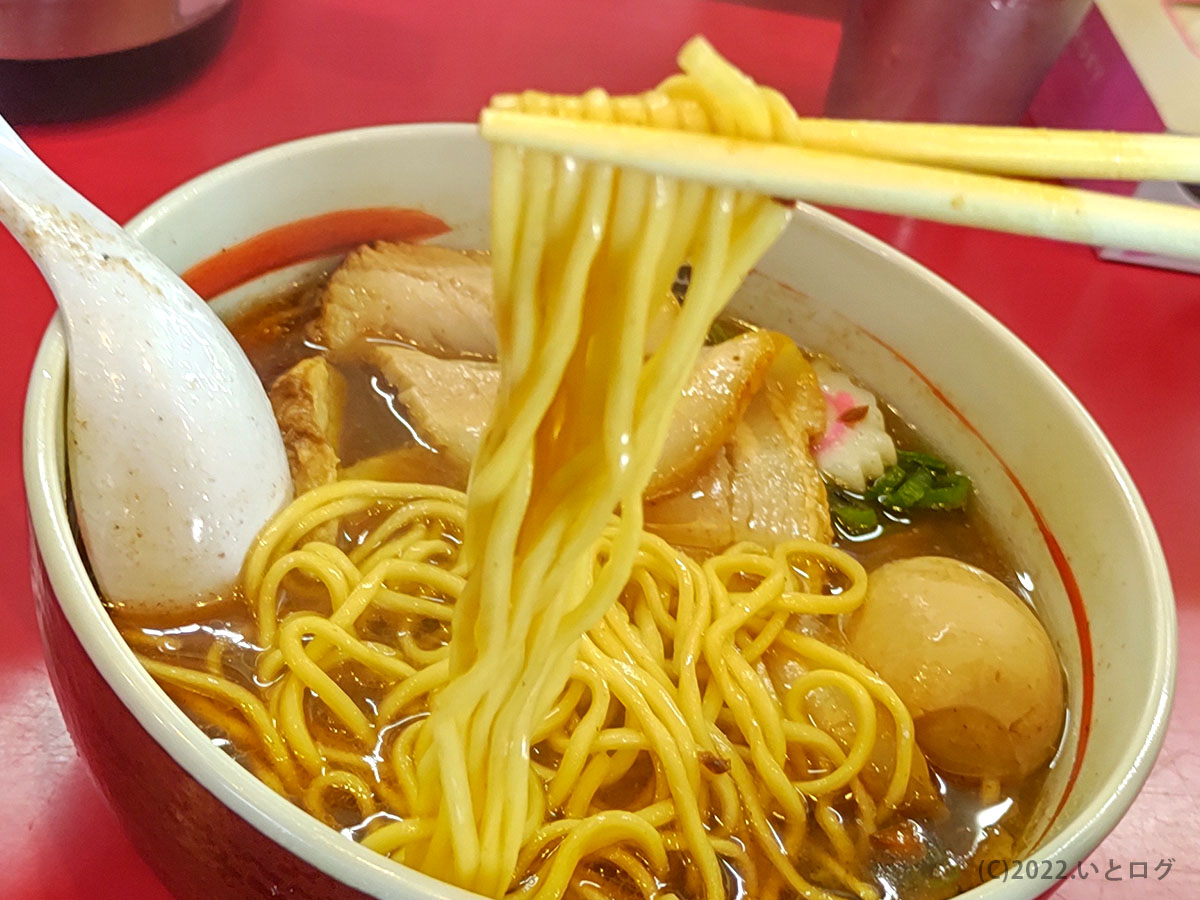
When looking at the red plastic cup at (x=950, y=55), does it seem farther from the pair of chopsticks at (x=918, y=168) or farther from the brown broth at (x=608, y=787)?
the pair of chopsticks at (x=918, y=168)

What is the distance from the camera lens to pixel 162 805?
0.62 m

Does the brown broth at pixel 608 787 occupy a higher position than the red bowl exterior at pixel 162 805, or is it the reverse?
the red bowl exterior at pixel 162 805

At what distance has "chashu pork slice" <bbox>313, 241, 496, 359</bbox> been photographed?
1080mm

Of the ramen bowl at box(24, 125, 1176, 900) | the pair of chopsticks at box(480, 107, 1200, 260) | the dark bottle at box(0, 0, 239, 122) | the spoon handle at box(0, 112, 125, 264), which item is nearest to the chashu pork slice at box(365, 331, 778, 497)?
the ramen bowl at box(24, 125, 1176, 900)

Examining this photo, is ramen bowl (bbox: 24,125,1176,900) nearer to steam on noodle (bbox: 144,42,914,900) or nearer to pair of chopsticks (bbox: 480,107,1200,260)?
steam on noodle (bbox: 144,42,914,900)

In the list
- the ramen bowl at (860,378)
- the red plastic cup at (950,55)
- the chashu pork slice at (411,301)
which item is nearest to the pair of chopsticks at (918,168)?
the ramen bowl at (860,378)

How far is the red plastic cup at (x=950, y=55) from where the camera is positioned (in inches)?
56.4

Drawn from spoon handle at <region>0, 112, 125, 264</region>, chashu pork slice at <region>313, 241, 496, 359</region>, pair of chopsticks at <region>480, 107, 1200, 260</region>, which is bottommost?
chashu pork slice at <region>313, 241, 496, 359</region>

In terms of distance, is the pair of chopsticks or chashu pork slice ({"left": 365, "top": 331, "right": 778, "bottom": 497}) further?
chashu pork slice ({"left": 365, "top": 331, "right": 778, "bottom": 497})

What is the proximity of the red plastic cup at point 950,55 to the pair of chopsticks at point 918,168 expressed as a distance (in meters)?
1.06

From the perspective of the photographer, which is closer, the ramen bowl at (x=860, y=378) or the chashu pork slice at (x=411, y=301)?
the ramen bowl at (x=860, y=378)

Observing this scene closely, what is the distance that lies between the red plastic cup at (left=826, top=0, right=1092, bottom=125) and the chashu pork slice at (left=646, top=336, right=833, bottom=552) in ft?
2.09

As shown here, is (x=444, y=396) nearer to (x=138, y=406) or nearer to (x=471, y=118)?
(x=138, y=406)

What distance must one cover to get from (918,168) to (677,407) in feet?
1.88
